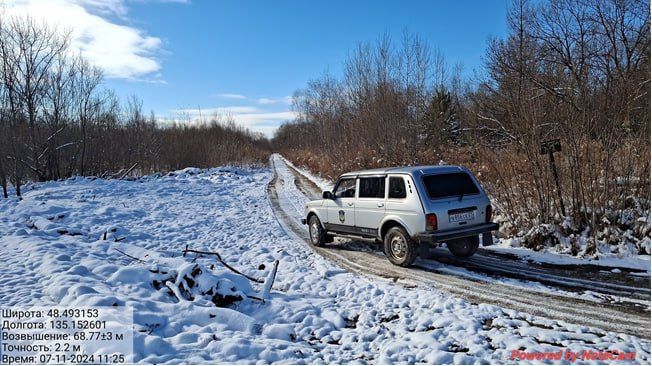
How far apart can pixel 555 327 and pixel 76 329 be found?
18.1 ft

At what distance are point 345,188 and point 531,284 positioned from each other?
4.33m

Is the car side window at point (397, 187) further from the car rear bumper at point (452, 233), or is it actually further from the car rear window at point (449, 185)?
the car rear bumper at point (452, 233)

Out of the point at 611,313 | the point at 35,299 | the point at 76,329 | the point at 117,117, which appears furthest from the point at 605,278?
the point at 117,117

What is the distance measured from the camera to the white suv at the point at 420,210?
6984 mm

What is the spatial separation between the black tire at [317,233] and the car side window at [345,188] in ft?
3.16

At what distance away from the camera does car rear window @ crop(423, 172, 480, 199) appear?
719 cm

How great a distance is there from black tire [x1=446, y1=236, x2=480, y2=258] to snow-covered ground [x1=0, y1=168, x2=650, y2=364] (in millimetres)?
2284

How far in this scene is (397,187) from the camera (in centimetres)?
759

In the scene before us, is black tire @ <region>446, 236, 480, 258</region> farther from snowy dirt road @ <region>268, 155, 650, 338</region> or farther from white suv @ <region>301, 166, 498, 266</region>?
snowy dirt road @ <region>268, 155, 650, 338</region>

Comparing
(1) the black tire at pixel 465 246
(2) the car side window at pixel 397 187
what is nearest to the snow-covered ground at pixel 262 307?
(2) the car side window at pixel 397 187

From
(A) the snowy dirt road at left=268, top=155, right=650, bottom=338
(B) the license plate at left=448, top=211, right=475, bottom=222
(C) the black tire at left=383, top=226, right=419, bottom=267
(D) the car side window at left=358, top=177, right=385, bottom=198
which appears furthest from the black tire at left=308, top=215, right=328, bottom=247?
(B) the license plate at left=448, top=211, right=475, bottom=222

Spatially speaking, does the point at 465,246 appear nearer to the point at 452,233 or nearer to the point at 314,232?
the point at 452,233

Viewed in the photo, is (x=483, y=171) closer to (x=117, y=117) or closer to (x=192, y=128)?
(x=117, y=117)

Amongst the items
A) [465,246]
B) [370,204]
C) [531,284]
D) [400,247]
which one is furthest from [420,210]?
[531,284]
